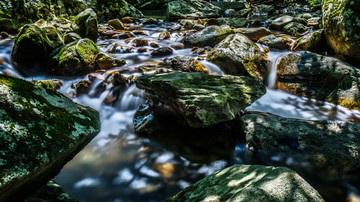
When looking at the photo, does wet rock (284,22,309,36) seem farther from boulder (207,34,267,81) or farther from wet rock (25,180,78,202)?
wet rock (25,180,78,202)

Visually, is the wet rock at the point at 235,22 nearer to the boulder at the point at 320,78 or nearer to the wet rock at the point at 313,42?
the wet rock at the point at 313,42

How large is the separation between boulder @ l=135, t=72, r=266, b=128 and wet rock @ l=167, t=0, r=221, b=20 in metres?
12.6

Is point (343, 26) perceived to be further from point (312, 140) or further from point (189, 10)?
point (189, 10)

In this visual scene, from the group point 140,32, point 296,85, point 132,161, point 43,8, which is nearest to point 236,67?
point 296,85

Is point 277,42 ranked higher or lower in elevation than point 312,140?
higher

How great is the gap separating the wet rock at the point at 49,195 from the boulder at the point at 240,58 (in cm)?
477

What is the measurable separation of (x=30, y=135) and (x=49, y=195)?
0.65 meters

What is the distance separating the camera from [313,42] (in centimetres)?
648

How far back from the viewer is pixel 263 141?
3.02 meters

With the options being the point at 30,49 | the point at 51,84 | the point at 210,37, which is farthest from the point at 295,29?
the point at 30,49

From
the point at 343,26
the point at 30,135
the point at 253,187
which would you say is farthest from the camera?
the point at 343,26

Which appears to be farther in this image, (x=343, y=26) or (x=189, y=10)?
(x=189, y=10)

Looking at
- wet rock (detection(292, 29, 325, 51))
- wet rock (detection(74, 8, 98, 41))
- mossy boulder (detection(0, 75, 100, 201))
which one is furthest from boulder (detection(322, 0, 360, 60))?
wet rock (detection(74, 8, 98, 41))

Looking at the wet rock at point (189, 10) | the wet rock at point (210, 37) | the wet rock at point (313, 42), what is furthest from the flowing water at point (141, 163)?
the wet rock at point (189, 10)
